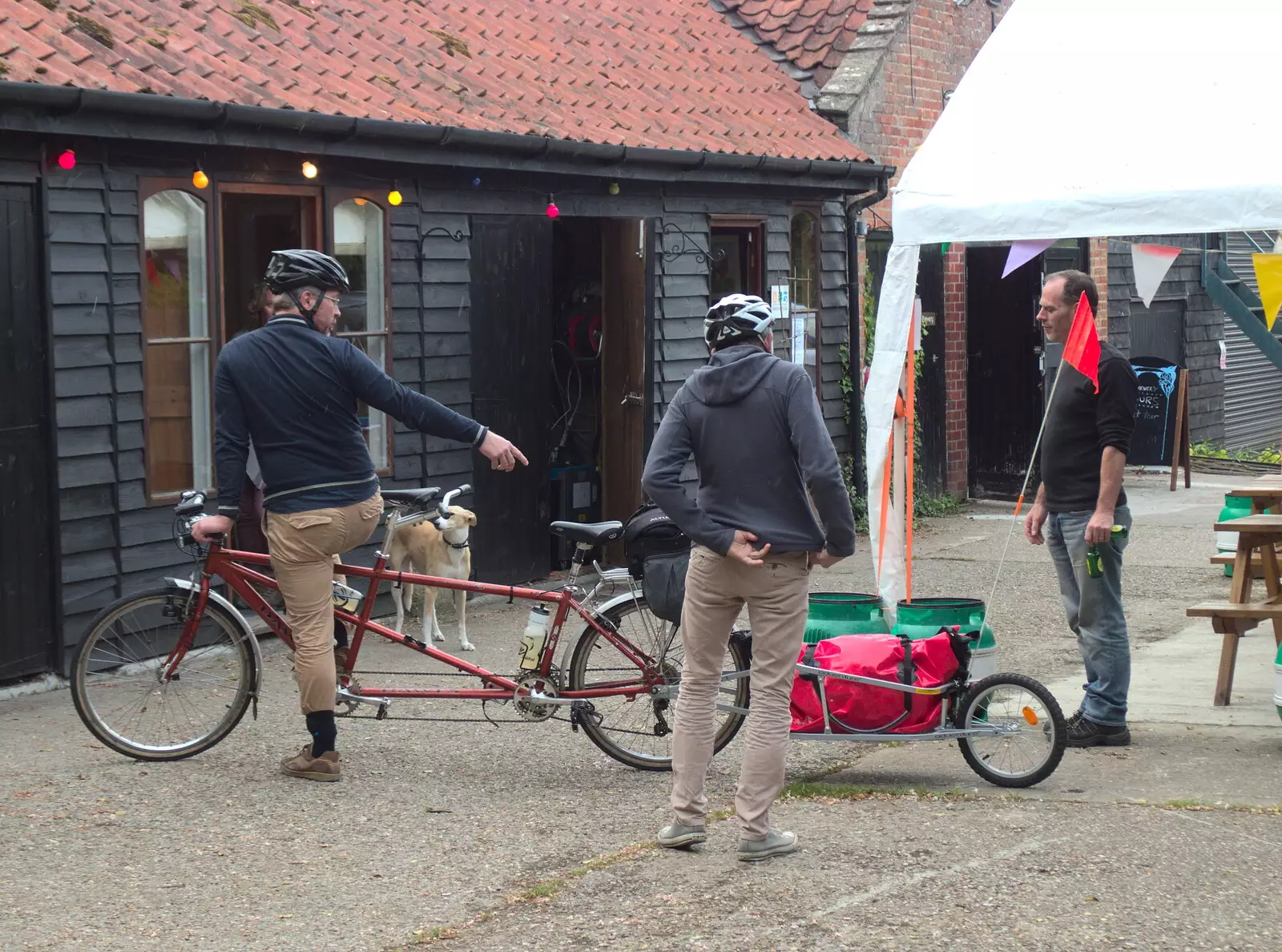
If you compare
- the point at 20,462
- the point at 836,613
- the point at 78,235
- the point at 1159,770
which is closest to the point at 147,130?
the point at 78,235

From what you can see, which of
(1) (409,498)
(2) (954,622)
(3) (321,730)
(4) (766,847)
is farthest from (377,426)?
(4) (766,847)

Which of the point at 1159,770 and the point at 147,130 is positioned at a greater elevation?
the point at 147,130

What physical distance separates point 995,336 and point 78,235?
9.72 metres

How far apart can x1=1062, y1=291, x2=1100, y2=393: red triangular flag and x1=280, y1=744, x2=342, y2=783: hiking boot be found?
10.4ft

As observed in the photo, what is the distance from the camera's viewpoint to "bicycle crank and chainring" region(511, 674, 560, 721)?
635cm

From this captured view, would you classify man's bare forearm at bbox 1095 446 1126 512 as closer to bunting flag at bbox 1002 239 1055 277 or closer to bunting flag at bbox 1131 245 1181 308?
bunting flag at bbox 1002 239 1055 277

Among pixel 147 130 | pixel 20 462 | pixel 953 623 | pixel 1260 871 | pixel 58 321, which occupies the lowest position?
pixel 1260 871

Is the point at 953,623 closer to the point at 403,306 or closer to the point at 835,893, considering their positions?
the point at 835,893

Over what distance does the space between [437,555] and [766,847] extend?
415 centimetres

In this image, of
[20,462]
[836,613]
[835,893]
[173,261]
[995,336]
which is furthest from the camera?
[995,336]

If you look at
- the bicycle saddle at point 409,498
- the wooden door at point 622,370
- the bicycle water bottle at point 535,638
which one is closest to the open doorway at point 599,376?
the wooden door at point 622,370

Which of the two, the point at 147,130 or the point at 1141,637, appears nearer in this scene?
the point at 147,130

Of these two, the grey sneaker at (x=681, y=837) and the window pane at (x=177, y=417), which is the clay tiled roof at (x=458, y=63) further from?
the grey sneaker at (x=681, y=837)

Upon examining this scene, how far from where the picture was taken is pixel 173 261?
8.60 m
